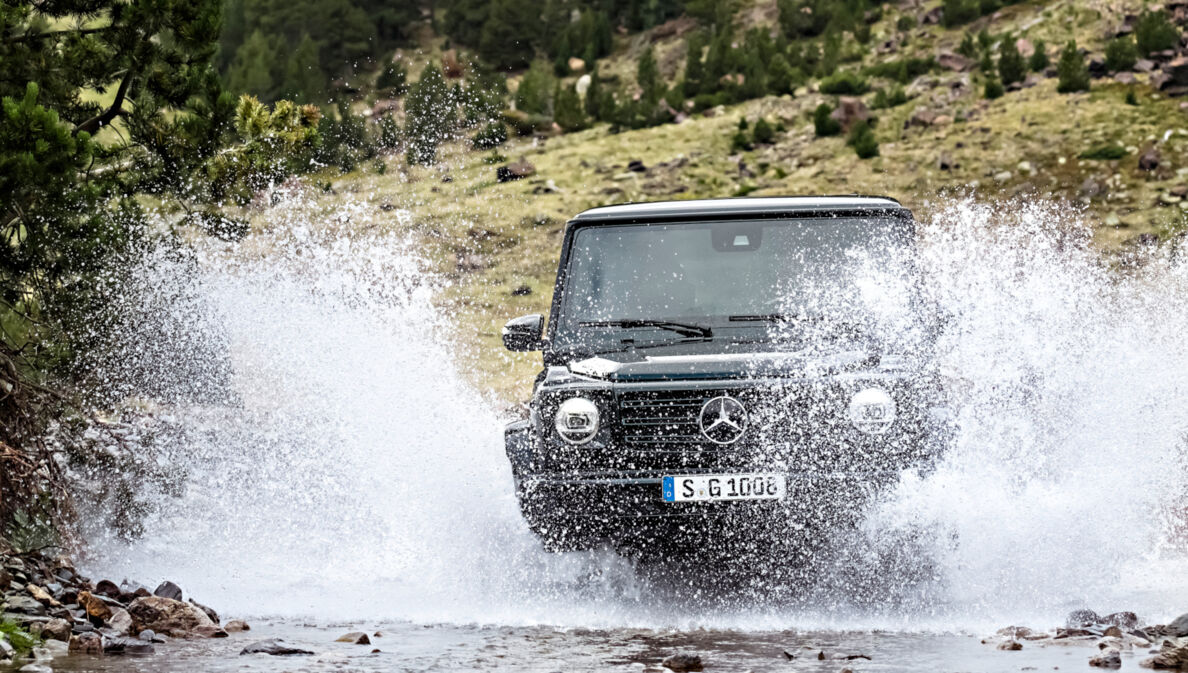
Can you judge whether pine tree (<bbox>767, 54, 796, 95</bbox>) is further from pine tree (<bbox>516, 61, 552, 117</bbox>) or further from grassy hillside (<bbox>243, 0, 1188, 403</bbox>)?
pine tree (<bbox>516, 61, 552, 117</bbox>)

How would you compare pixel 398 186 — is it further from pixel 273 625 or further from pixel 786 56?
pixel 273 625

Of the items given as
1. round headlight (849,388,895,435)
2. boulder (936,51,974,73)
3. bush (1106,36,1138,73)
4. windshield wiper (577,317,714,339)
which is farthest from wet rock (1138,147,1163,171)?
round headlight (849,388,895,435)

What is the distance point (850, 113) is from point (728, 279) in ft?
119

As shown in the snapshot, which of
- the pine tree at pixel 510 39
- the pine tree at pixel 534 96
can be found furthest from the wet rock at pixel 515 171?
the pine tree at pixel 510 39

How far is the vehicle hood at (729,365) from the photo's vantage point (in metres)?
6.98

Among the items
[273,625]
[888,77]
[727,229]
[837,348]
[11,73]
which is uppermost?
[888,77]

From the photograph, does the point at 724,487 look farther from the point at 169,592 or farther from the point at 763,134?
the point at 763,134

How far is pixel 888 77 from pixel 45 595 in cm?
4323

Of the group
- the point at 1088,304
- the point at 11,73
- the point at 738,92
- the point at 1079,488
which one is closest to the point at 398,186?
the point at 738,92

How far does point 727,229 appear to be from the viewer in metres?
7.96

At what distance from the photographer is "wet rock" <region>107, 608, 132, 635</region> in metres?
6.46

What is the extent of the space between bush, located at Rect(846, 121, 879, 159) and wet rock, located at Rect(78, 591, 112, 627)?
34554 millimetres

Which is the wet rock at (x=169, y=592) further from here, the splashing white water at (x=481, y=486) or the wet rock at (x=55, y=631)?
the wet rock at (x=55, y=631)

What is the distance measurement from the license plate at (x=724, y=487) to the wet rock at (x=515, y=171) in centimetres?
3709
